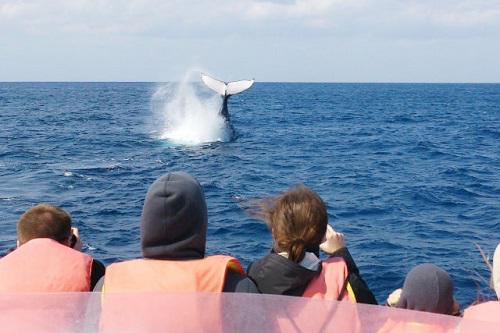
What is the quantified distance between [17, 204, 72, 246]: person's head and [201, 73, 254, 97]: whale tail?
116 ft

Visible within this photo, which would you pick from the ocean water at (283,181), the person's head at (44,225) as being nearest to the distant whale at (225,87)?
the ocean water at (283,181)

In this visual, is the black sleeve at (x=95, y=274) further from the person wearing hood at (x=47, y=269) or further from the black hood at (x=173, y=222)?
the black hood at (x=173, y=222)

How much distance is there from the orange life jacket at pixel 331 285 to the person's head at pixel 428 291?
33 centimetres

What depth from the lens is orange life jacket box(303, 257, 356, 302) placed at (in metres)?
3.66

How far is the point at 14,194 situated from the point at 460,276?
13206 millimetres

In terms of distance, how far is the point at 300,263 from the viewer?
12.4 feet

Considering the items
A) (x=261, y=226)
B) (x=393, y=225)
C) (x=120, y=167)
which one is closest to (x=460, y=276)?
(x=393, y=225)

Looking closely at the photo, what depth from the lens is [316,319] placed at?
11.0 ft

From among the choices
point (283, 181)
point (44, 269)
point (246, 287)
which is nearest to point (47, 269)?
point (44, 269)

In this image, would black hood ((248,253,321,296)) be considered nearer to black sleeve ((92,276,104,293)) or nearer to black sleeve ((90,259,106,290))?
black sleeve ((92,276,104,293))

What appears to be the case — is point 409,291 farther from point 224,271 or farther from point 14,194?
point 14,194

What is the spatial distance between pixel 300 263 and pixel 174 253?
70 centimetres

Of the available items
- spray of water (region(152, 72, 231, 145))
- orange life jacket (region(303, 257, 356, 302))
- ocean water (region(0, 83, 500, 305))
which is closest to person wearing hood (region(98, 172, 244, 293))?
orange life jacket (region(303, 257, 356, 302))

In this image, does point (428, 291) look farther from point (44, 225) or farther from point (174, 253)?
point (44, 225)
